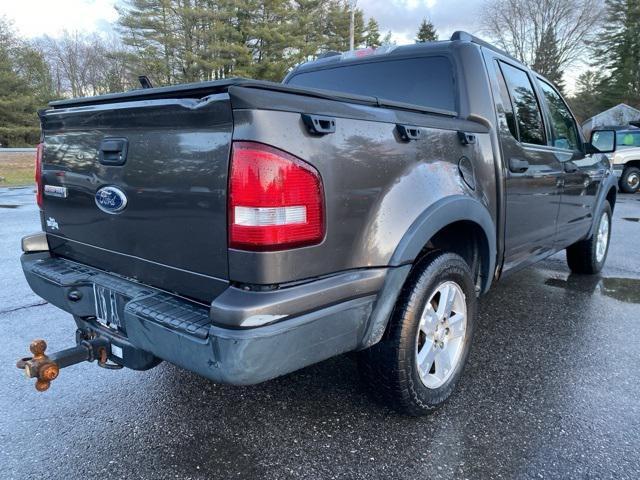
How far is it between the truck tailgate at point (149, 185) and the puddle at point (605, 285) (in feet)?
13.9

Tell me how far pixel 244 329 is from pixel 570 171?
3.36 metres

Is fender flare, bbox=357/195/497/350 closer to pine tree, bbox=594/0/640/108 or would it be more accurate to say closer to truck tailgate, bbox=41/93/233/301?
truck tailgate, bbox=41/93/233/301

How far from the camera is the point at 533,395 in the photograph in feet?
9.05

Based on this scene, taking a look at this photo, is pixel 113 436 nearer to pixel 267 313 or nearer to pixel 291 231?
pixel 267 313

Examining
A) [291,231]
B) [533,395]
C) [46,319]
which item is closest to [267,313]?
[291,231]

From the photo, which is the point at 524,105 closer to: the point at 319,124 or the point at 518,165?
the point at 518,165

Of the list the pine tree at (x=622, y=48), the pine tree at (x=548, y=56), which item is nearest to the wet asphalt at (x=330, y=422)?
the pine tree at (x=548, y=56)

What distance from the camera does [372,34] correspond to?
48.0 m

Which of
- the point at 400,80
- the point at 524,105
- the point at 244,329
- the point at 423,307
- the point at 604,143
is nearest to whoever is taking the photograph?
the point at 244,329

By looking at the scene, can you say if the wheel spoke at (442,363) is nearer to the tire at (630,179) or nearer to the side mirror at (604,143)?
the side mirror at (604,143)

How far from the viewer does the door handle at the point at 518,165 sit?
3.04 m

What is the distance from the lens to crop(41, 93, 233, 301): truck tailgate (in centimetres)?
182

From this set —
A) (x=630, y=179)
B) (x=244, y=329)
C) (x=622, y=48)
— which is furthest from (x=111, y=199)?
(x=622, y=48)

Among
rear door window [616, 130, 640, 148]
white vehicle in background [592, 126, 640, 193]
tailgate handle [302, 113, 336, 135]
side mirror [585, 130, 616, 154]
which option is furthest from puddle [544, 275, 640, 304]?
rear door window [616, 130, 640, 148]
